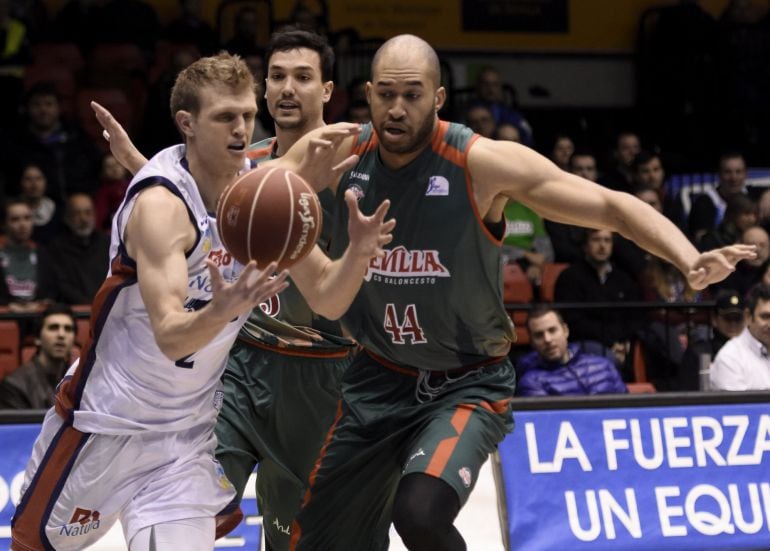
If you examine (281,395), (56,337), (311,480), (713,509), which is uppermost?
(281,395)

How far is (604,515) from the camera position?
23.4ft

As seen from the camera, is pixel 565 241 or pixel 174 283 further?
pixel 565 241

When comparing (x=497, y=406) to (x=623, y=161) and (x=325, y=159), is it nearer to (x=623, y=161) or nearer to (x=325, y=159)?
(x=325, y=159)

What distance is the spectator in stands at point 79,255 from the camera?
9.49 metres

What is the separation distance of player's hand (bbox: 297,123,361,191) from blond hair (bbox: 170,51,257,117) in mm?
373

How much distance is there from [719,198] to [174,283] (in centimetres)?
825

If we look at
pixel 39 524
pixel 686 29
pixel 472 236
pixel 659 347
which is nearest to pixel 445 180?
pixel 472 236

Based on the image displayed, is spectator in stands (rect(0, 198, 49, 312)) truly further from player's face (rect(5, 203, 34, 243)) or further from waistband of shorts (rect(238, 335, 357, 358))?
waistband of shorts (rect(238, 335, 357, 358))

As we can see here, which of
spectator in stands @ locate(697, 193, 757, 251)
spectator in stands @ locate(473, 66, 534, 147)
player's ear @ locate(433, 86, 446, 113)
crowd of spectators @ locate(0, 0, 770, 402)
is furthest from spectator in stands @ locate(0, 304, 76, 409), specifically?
spectator in stands @ locate(473, 66, 534, 147)

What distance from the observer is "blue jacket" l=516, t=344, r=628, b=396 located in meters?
8.21

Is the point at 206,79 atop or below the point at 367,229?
atop

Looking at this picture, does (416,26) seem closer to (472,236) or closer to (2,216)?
(2,216)

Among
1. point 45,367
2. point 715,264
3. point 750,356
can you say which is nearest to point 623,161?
point 750,356

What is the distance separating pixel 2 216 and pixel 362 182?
601 cm
